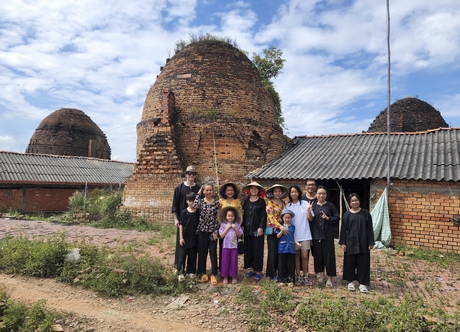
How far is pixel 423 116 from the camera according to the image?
1711 centimetres

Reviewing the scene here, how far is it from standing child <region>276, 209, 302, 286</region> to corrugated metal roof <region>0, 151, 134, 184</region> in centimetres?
1395

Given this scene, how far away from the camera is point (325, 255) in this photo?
14.8ft

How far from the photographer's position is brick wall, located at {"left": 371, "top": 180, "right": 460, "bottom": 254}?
22.8ft

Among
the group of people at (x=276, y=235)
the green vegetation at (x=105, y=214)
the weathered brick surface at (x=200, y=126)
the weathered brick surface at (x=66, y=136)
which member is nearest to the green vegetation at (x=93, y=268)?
the group of people at (x=276, y=235)

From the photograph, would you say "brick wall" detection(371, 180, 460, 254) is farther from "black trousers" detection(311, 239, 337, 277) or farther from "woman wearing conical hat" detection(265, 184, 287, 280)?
"woman wearing conical hat" detection(265, 184, 287, 280)

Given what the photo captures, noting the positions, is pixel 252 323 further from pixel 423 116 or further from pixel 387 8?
pixel 423 116

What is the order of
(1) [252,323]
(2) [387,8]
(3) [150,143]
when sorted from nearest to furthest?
(1) [252,323]
(2) [387,8]
(3) [150,143]

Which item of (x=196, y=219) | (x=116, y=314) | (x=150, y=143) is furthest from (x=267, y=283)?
(x=150, y=143)

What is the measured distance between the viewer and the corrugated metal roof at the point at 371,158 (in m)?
7.69

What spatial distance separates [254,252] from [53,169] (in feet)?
48.9

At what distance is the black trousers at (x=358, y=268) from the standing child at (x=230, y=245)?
66.0 inches

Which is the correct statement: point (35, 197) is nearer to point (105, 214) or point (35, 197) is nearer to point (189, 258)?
point (105, 214)

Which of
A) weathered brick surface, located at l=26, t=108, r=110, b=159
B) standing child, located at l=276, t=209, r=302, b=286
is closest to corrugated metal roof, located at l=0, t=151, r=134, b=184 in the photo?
weathered brick surface, located at l=26, t=108, r=110, b=159

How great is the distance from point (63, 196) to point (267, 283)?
1406 centimetres
